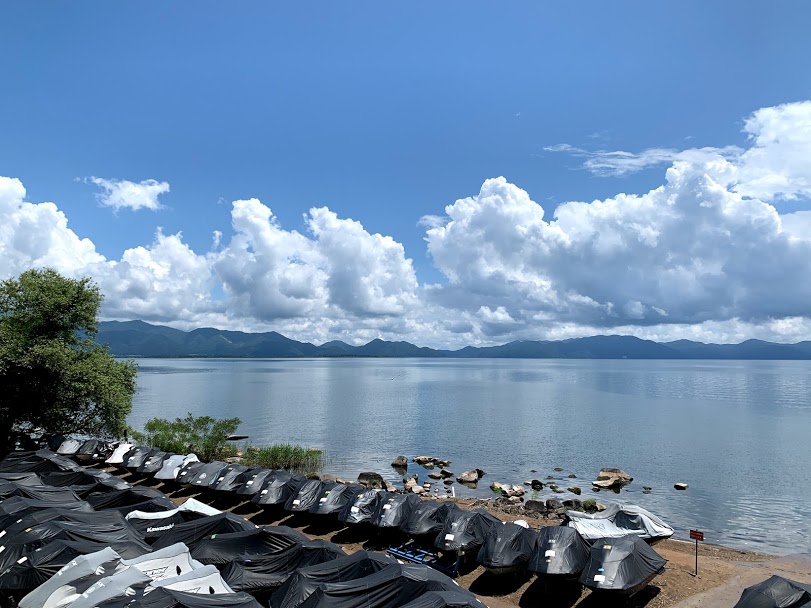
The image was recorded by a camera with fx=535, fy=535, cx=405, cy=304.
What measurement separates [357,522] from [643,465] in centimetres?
3834

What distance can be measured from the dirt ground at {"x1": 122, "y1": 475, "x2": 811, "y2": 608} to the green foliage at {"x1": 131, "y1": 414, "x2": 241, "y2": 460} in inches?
520

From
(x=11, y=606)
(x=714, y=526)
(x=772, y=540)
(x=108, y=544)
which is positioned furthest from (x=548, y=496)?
(x=11, y=606)

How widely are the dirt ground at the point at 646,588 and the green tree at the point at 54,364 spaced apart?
1738 centimetres

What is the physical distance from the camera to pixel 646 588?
22.0 m

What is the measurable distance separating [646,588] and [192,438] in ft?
124

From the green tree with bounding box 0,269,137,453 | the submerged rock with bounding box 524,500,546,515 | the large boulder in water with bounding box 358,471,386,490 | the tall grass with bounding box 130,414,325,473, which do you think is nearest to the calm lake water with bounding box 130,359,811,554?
the large boulder in water with bounding box 358,471,386,490

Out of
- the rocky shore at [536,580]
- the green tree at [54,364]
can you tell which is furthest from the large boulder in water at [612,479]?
the green tree at [54,364]

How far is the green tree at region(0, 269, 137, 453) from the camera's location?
41.4m

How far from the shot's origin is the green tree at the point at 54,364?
136 ft

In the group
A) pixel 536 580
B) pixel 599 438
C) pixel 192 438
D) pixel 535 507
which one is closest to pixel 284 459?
pixel 192 438

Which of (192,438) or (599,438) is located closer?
(192,438)

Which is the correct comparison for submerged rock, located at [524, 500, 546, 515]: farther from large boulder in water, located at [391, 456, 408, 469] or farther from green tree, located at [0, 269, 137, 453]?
green tree, located at [0, 269, 137, 453]

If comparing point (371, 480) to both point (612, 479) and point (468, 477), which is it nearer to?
point (468, 477)

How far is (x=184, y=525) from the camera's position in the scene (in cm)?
2209
